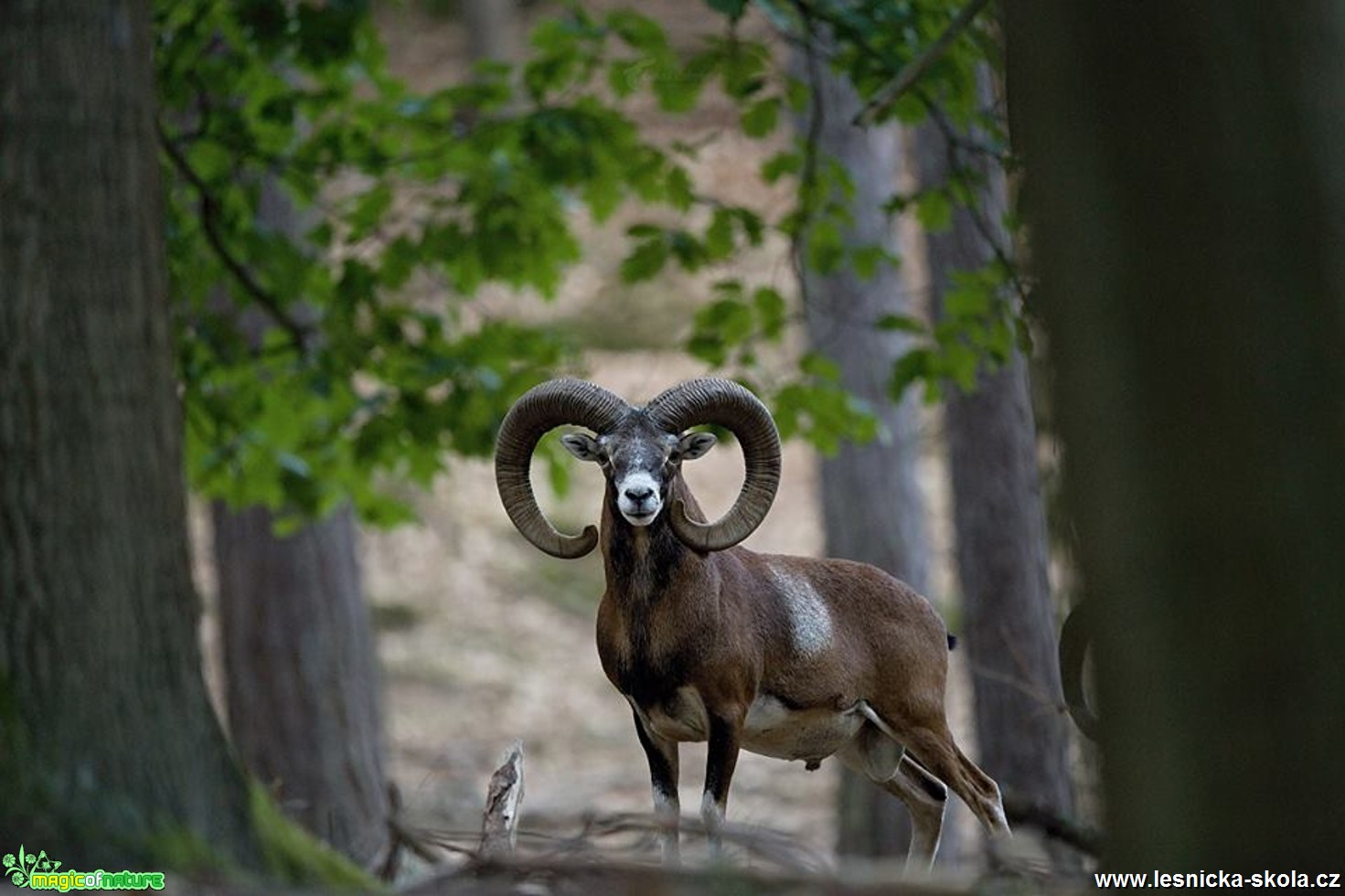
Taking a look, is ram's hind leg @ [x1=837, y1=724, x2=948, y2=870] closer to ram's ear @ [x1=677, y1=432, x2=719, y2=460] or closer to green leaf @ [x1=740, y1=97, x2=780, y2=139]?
ram's ear @ [x1=677, y1=432, x2=719, y2=460]

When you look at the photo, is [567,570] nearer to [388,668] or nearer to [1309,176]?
[388,668]

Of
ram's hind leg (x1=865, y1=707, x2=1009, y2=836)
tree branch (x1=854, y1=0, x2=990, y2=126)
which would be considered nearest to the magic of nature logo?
ram's hind leg (x1=865, y1=707, x2=1009, y2=836)

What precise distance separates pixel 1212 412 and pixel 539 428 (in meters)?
3.59

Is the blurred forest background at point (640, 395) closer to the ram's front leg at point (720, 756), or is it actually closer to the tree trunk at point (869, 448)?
the tree trunk at point (869, 448)

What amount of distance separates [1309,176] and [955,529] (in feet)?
35.6

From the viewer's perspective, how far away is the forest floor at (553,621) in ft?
68.2

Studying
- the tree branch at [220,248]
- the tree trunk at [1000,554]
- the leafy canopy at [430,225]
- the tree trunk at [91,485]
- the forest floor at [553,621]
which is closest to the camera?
the tree trunk at [91,485]

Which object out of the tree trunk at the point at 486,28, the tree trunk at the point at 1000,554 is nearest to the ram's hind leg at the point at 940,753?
the tree trunk at the point at 1000,554

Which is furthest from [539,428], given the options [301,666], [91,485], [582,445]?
[301,666]

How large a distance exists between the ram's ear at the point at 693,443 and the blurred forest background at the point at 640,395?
151 centimetres

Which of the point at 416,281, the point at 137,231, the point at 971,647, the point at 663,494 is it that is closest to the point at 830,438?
the point at 971,647

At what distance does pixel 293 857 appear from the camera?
6.48 metres

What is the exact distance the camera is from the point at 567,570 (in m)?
27.0

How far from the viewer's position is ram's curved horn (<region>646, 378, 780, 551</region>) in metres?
6.64
